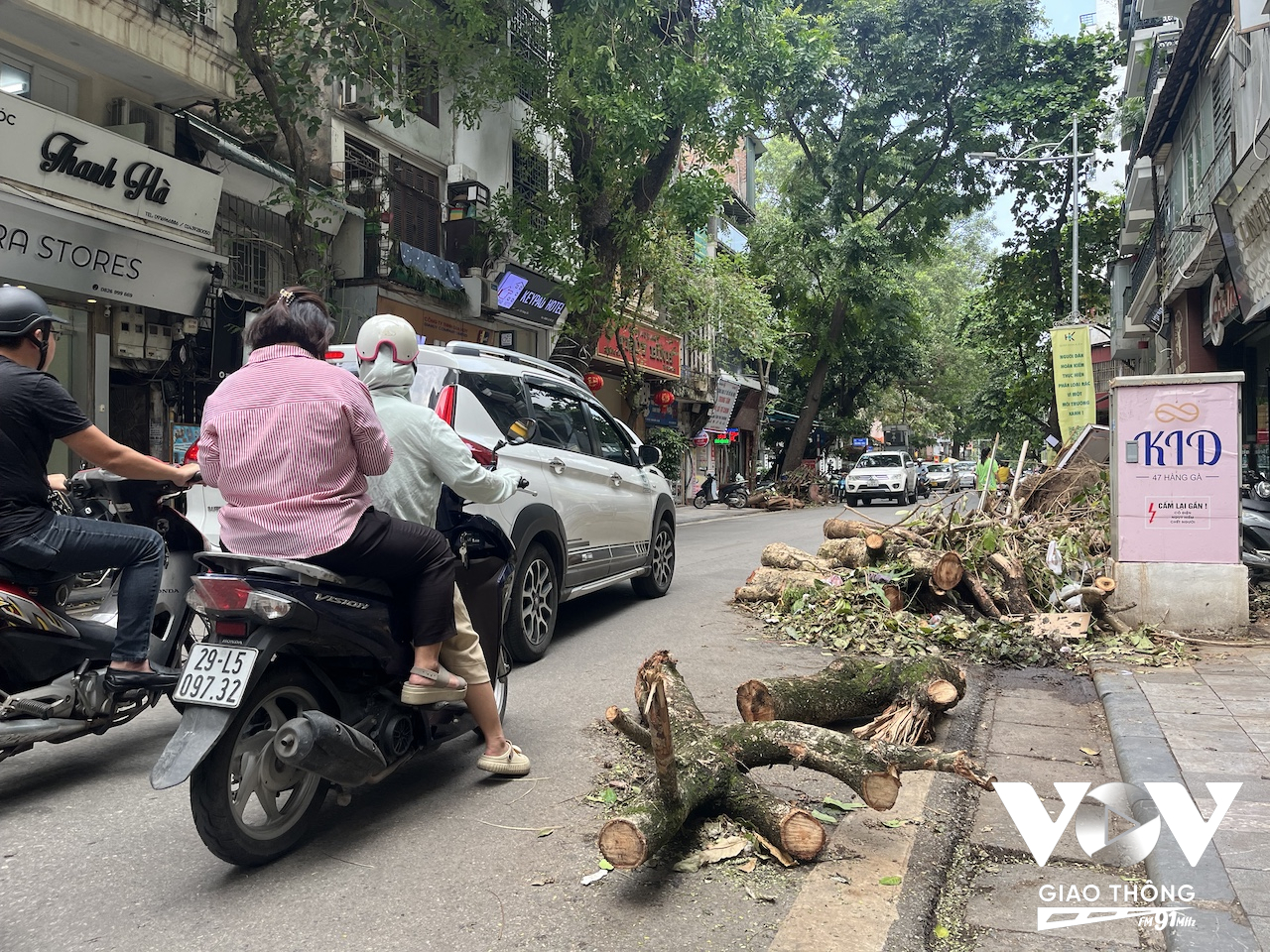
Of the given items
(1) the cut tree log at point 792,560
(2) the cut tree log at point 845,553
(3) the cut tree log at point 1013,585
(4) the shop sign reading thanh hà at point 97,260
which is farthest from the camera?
(4) the shop sign reading thanh hà at point 97,260

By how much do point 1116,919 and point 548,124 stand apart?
14.8 m

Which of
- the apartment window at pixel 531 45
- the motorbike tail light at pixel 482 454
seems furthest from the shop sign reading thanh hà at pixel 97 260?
the motorbike tail light at pixel 482 454

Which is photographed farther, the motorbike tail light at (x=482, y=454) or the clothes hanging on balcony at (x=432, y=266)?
the clothes hanging on balcony at (x=432, y=266)

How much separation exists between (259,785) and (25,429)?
159 centimetres

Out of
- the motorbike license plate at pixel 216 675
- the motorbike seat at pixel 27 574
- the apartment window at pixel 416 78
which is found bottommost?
the motorbike license plate at pixel 216 675

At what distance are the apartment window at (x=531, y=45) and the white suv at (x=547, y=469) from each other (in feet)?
32.2

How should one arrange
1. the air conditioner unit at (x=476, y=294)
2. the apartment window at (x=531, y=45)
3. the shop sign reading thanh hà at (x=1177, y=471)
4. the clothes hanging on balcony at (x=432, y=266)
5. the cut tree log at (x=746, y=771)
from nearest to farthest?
the cut tree log at (x=746, y=771) < the shop sign reading thanh hà at (x=1177, y=471) < the apartment window at (x=531, y=45) < the clothes hanging on balcony at (x=432, y=266) < the air conditioner unit at (x=476, y=294)

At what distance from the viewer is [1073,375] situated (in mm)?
19094

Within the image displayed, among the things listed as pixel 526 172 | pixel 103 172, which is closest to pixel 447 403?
pixel 103 172

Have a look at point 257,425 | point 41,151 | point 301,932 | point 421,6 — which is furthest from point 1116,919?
point 421,6

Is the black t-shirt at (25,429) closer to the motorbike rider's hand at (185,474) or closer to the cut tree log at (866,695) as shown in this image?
the motorbike rider's hand at (185,474)

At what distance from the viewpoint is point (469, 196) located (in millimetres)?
17781

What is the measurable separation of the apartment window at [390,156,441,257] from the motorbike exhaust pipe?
14.3m

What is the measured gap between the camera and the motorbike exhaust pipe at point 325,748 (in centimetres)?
290
